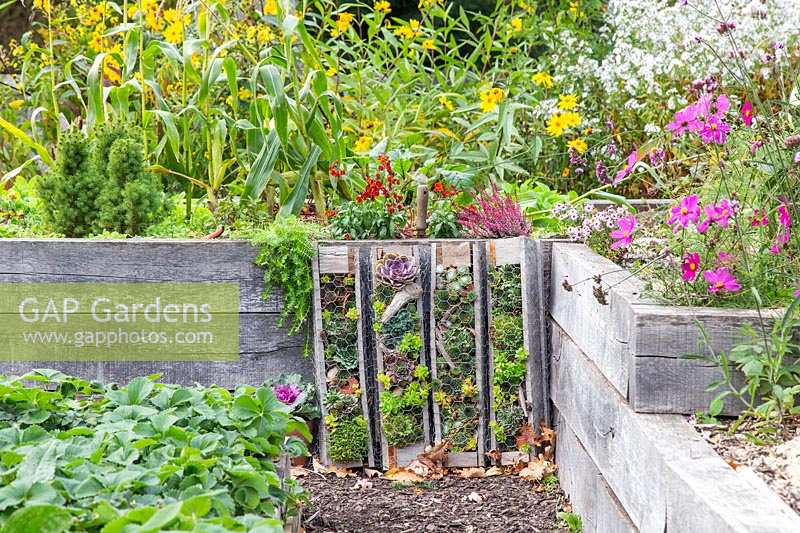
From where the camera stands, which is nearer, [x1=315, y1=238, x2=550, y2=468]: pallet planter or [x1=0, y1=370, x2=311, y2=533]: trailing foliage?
[x1=0, y1=370, x2=311, y2=533]: trailing foliage

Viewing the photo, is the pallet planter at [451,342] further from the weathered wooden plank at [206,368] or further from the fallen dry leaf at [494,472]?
the weathered wooden plank at [206,368]

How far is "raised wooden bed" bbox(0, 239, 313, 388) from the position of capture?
12.2 feet

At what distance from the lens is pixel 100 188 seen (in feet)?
13.2

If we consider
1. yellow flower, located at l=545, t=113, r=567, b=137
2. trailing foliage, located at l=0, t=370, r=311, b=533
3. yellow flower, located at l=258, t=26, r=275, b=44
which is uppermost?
yellow flower, located at l=258, t=26, r=275, b=44

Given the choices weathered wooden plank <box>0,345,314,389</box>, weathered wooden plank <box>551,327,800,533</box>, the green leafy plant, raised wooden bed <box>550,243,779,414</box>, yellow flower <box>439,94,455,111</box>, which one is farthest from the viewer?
yellow flower <box>439,94,455,111</box>

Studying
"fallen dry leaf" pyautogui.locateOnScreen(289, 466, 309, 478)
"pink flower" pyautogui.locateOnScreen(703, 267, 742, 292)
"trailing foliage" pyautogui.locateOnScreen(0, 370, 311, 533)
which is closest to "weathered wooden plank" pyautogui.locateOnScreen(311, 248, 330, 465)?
"fallen dry leaf" pyautogui.locateOnScreen(289, 466, 309, 478)

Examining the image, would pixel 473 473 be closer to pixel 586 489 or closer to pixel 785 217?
pixel 586 489

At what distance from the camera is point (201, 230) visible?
4.05 metres

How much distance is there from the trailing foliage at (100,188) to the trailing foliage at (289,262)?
587 millimetres

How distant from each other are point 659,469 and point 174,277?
223 cm

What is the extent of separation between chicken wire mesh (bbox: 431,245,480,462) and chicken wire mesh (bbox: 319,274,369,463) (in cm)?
30

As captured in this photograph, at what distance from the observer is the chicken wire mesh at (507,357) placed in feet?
11.9

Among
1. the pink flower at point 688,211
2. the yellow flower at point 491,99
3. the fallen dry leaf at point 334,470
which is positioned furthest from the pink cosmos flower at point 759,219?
the yellow flower at point 491,99

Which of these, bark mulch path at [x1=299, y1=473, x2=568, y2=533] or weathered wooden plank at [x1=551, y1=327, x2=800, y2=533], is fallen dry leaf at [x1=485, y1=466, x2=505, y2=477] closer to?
bark mulch path at [x1=299, y1=473, x2=568, y2=533]
